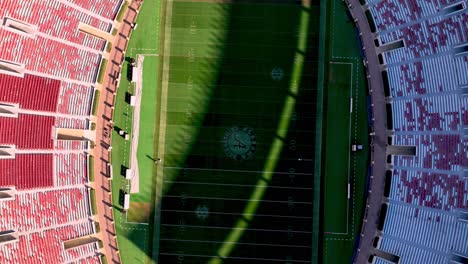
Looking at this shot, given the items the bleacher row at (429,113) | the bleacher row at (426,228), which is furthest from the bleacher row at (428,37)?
the bleacher row at (426,228)

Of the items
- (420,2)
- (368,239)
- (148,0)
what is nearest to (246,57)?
(148,0)

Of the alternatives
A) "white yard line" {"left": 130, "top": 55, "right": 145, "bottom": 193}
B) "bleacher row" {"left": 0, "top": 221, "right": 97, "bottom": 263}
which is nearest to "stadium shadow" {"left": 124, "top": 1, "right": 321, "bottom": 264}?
"white yard line" {"left": 130, "top": 55, "right": 145, "bottom": 193}

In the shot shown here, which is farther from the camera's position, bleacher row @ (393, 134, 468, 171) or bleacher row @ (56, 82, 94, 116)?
bleacher row @ (56, 82, 94, 116)

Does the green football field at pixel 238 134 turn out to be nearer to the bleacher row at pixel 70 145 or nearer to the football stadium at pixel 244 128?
the football stadium at pixel 244 128

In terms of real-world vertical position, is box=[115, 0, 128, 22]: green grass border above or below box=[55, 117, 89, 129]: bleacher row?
above

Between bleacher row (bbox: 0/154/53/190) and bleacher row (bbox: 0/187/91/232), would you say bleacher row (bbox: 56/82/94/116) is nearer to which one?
bleacher row (bbox: 0/154/53/190)

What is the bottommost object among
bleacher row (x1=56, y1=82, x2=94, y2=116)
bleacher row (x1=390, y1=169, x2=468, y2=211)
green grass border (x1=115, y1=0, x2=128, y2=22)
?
bleacher row (x1=390, y1=169, x2=468, y2=211)

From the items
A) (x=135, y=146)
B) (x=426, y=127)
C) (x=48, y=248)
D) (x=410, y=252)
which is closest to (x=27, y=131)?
(x=135, y=146)

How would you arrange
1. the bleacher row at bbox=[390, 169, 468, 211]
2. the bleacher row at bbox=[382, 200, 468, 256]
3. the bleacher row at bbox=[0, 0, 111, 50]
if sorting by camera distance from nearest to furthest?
the bleacher row at bbox=[0, 0, 111, 50]
the bleacher row at bbox=[382, 200, 468, 256]
the bleacher row at bbox=[390, 169, 468, 211]
